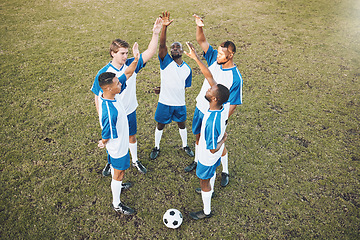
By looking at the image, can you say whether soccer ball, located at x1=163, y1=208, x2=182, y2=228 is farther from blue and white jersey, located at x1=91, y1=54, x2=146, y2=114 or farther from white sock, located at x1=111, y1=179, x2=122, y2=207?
blue and white jersey, located at x1=91, y1=54, x2=146, y2=114

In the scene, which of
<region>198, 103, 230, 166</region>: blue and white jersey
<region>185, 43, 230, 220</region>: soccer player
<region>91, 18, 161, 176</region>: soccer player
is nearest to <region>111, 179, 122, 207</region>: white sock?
<region>91, 18, 161, 176</region>: soccer player

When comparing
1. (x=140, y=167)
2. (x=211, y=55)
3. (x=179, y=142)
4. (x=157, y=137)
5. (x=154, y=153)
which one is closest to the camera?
(x=211, y=55)

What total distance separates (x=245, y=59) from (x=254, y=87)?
189 centimetres

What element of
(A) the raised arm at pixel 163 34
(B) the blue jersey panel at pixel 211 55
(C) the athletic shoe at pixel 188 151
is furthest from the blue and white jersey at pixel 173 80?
Answer: (C) the athletic shoe at pixel 188 151

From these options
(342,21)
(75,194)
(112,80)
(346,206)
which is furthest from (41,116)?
(342,21)

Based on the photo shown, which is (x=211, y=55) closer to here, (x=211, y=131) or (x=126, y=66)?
(x=126, y=66)

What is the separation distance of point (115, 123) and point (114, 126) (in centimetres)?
5

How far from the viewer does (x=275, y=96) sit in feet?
25.2

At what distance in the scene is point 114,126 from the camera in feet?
12.1

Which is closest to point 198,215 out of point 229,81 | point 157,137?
point 157,137

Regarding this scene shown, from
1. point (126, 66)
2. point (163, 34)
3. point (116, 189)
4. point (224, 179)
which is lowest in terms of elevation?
point (224, 179)

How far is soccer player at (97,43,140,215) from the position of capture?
11.8 feet

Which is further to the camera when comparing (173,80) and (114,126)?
(173,80)

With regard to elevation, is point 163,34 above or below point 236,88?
above
